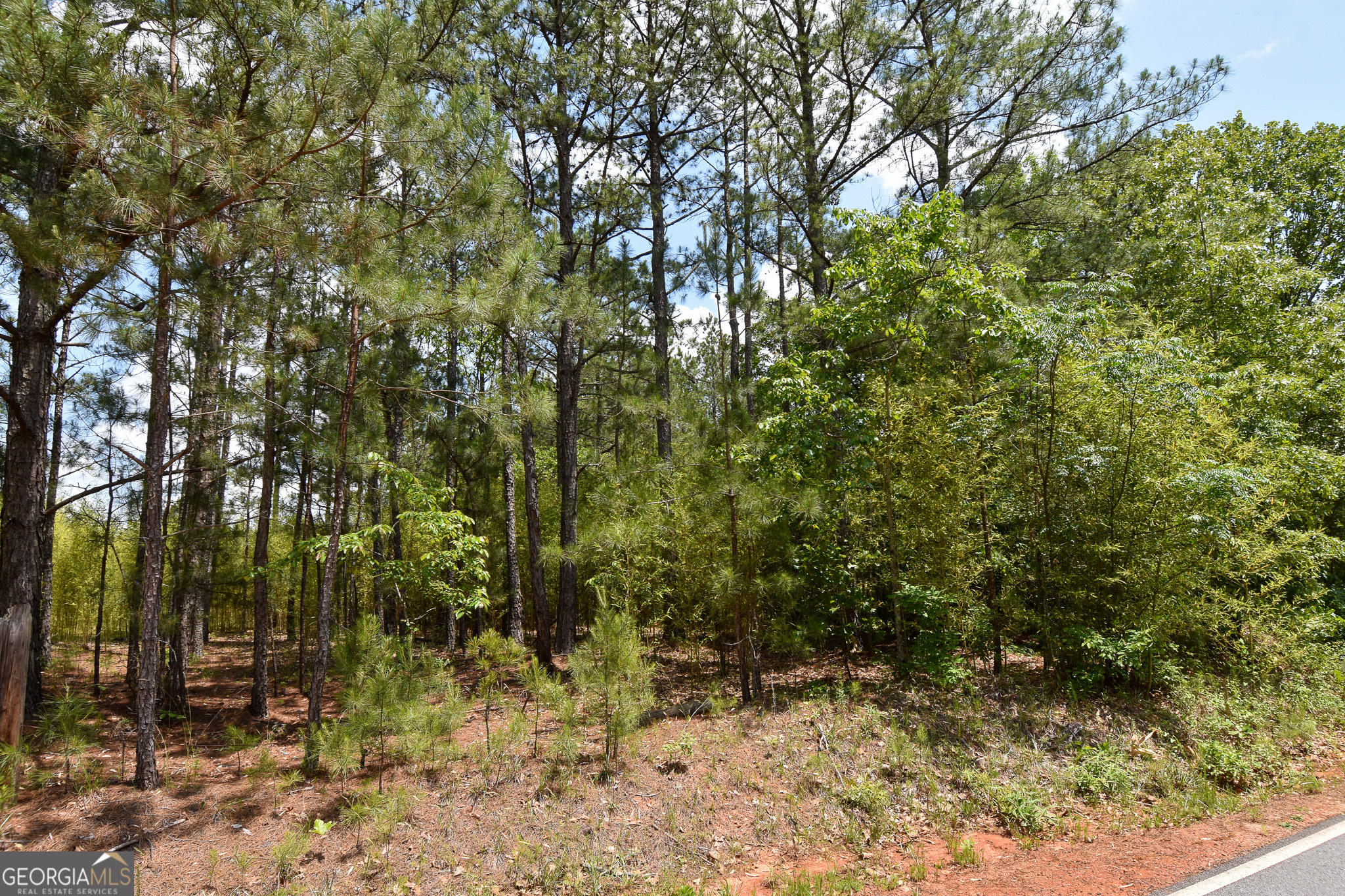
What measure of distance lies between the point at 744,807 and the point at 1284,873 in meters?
3.58

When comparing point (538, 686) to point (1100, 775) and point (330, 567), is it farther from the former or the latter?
point (1100, 775)

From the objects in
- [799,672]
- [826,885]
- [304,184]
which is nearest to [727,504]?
[799,672]

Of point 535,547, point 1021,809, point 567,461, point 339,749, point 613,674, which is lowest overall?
point 1021,809

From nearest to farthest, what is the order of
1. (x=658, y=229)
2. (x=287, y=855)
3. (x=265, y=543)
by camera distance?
(x=287, y=855)
(x=265, y=543)
(x=658, y=229)

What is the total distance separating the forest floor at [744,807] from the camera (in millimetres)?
4445

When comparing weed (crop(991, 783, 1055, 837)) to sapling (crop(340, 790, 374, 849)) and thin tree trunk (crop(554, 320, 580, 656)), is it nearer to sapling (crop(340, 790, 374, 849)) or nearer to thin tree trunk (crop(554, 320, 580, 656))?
sapling (crop(340, 790, 374, 849))

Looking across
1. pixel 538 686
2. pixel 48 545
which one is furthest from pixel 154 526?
pixel 48 545

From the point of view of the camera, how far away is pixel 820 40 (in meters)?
10.6

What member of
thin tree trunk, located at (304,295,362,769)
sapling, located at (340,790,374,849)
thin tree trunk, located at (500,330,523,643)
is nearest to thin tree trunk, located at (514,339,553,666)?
thin tree trunk, located at (500,330,523,643)

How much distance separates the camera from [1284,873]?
13.3 ft

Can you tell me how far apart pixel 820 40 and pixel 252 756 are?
12.8 m

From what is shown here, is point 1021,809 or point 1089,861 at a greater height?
point 1021,809

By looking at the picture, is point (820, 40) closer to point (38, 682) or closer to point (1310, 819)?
point (1310, 819)

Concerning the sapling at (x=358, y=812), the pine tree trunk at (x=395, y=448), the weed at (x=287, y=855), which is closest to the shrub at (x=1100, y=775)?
the sapling at (x=358, y=812)
